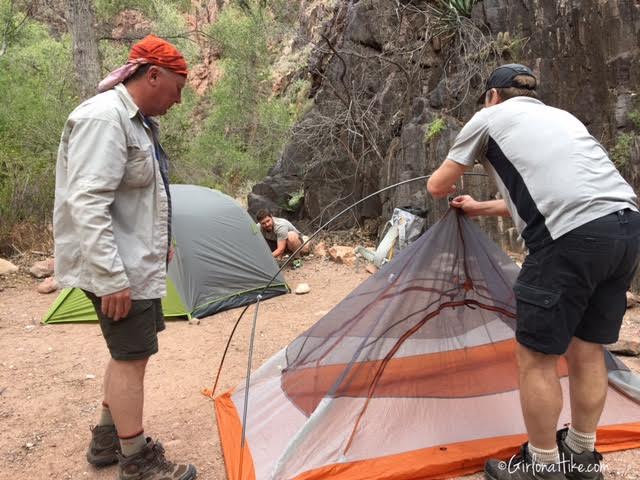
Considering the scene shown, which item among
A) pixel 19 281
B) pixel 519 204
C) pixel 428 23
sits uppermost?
pixel 428 23

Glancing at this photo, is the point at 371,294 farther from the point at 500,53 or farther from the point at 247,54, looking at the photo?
the point at 247,54

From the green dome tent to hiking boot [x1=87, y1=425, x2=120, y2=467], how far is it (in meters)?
2.63

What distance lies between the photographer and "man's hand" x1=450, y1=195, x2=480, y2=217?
2561mm

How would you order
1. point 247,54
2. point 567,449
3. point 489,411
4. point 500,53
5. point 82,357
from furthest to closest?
point 247,54
point 500,53
point 82,357
point 489,411
point 567,449

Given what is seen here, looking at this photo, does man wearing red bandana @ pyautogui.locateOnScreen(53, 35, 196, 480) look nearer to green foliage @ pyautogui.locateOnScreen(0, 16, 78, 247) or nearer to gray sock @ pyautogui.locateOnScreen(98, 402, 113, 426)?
gray sock @ pyautogui.locateOnScreen(98, 402, 113, 426)

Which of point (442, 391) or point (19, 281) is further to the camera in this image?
point (19, 281)

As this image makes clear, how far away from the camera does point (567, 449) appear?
87.4 inches

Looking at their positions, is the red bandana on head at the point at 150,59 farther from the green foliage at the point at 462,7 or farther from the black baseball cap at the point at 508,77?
the green foliage at the point at 462,7

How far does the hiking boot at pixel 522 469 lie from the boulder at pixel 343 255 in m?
4.89

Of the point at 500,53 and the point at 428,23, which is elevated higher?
the point at 428,23

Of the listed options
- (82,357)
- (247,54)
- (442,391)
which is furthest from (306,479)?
(247,54)

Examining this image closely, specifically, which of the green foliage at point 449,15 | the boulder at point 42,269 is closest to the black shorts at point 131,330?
the boulder at point 42,269

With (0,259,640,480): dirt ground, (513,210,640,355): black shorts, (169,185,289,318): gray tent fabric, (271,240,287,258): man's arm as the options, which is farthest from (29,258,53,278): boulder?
(513,210,640,355): black shorts

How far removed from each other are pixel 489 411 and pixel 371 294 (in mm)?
812
